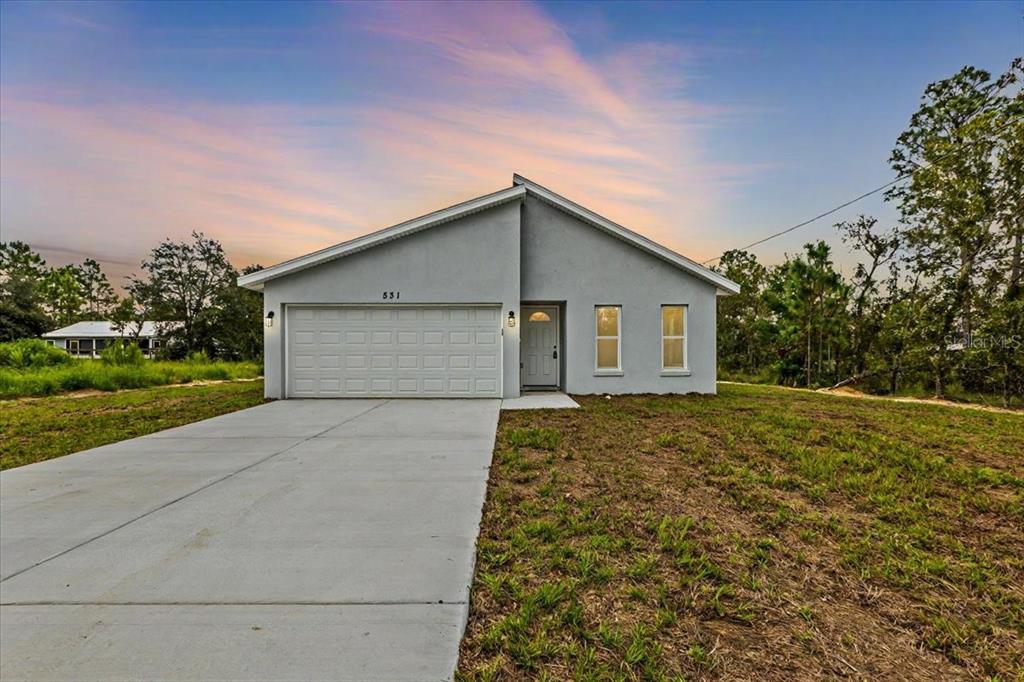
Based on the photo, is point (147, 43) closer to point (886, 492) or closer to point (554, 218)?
point (554, 218)

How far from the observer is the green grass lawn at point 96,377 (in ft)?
39.8

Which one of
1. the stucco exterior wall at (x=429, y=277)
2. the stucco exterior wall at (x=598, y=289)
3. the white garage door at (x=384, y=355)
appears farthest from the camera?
the stucco exterior wall at (x=598, y=289)

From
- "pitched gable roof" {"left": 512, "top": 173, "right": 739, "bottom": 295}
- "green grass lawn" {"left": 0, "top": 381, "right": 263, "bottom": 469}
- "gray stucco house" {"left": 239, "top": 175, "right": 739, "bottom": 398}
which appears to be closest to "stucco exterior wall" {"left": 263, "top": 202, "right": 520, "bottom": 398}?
"gray stucco house" {"left": 239, "top": 175, "right": 739, "bottom": 398}

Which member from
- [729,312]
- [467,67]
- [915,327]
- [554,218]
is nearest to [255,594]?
[554,218]

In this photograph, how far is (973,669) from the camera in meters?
2.04

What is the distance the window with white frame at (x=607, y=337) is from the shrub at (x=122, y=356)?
696 inches

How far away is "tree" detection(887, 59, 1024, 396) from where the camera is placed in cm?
1320

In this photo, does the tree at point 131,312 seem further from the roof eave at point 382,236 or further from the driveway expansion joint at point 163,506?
the driveway expansion joint at point 163,506

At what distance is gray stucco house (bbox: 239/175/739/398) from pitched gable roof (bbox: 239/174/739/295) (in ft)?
0.09

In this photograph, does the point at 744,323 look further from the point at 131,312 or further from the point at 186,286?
the point at 131,312

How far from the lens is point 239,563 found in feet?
9.48

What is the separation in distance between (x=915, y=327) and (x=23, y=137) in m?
27.0

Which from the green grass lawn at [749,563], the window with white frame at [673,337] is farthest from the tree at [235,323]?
the green grass lawn at [749,563]

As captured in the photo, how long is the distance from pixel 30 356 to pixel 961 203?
33.2 metres
